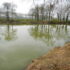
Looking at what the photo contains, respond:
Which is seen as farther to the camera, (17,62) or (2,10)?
(2,10)

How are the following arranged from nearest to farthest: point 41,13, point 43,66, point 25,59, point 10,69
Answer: point 43,66 < point 10,69 < point 25,59 < point 41,13

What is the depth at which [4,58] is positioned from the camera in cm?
570

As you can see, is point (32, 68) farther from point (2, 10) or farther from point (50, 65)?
point (2, 10)

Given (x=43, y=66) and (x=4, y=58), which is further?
(x=4, y=58)

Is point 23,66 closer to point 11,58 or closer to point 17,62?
point 17,62

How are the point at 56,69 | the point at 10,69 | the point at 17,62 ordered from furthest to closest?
the point at 17,62 < the point at 10,69 < the point at 56,69

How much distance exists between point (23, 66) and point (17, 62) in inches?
18.6

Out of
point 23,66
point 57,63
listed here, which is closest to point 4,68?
point 23,66

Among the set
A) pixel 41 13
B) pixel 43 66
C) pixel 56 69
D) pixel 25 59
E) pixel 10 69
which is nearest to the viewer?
pixel 56 69

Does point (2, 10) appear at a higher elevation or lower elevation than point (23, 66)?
higher

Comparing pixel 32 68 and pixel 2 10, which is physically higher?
pixel 2 10

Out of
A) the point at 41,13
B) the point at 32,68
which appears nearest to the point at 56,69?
the point at 32,68

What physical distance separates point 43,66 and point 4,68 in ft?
4.41

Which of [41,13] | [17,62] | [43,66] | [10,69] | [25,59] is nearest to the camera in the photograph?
[43,66]
